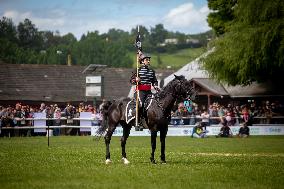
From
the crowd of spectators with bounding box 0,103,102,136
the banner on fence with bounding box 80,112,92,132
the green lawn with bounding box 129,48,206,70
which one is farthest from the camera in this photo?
the green lawn with bounding box 129,48,206,70

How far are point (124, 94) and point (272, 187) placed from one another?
6297 centimetres

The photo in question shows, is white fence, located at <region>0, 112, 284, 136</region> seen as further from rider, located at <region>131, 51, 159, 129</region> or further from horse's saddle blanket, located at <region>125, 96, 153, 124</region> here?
rider, located at <region>131, 51, 159, 129</region>

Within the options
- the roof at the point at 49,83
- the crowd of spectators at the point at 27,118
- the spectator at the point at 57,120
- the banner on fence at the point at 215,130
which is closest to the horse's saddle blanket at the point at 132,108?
the crowd of spectators at the point at 27,118

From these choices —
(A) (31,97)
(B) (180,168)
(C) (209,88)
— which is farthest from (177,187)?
(A) (31,97)

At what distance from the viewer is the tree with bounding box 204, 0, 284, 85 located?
142ft

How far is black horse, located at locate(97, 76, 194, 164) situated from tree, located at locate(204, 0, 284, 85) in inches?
935

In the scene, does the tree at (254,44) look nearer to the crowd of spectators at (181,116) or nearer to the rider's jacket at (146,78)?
the crowd of spectators at (181,116)

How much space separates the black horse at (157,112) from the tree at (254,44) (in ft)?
77.9

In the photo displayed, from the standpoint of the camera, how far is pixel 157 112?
769 inches

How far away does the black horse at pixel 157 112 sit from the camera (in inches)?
768

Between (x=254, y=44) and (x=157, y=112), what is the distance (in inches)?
1016

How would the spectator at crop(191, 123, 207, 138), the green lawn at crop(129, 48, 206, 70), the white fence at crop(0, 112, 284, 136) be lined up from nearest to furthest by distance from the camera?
the spectator at crop(191, 123, 207, 138)
the white fence at crop(0, 112, 284, 136)
the green lawn at crop(129, 48, 206, 70)

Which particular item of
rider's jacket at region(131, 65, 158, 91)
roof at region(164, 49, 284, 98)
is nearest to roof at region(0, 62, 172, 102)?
roof at region(164, 49, 284, 98)

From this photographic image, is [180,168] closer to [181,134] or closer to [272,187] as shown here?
[272,187]
